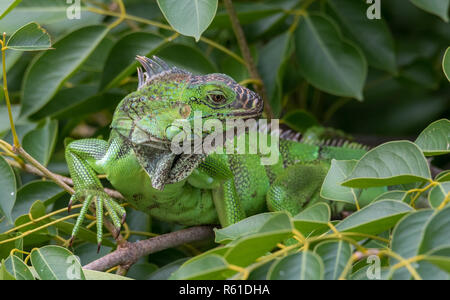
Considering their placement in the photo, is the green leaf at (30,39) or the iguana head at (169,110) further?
the iguana head at (169,110)

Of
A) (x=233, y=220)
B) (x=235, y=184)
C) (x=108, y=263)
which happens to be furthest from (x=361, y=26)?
(x=108, y=263)

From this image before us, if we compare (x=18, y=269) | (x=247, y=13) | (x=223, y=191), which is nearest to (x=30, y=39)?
(x=18, y=269)

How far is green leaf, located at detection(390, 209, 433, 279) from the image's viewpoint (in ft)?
4.07

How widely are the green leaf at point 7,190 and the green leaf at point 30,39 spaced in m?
0.44

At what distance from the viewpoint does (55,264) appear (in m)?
1.57

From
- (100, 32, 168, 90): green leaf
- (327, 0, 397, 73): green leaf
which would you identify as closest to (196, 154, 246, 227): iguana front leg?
(100, 32, 168, 90): green leaf

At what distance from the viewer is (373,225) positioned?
1349mm

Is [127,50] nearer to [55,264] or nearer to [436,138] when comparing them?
[55,264]

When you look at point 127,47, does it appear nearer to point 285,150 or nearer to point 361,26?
point 285,150

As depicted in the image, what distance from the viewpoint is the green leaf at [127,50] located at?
2561 mm

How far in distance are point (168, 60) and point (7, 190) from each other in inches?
38.8
